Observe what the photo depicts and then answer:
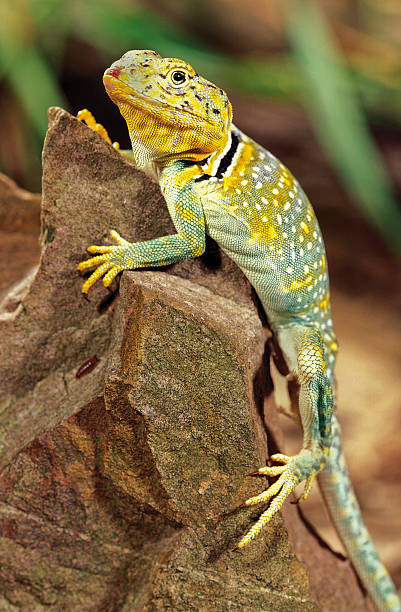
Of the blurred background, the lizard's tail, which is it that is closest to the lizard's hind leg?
the lizard's tail

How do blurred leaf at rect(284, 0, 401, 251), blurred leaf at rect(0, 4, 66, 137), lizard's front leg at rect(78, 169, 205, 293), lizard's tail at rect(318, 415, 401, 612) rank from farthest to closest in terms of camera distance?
blurred leaf at rect(0, 4, 66, 137)
blurred leaf at rect(284, 0, 401, 251)
lizard's tail at rect(318, 415, 401, 612)
lizard's front leg at rect(78, 169, 205, 293)

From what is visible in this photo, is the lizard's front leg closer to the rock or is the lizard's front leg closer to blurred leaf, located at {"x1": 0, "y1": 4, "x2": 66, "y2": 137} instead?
the rock

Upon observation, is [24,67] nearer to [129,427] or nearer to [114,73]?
[114,73]

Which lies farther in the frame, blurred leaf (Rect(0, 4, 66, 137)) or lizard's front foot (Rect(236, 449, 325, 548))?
blurred leaf (Rect(0, 4, 66, 137))

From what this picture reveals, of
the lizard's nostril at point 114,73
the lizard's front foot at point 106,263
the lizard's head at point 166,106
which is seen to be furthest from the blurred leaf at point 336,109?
the lizard's front foot at point 106,263

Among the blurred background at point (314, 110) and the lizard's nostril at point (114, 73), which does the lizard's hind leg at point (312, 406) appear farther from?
the blurred background at point (314, 110)

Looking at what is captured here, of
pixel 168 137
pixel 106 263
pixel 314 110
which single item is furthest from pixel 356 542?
pixel 314 110
